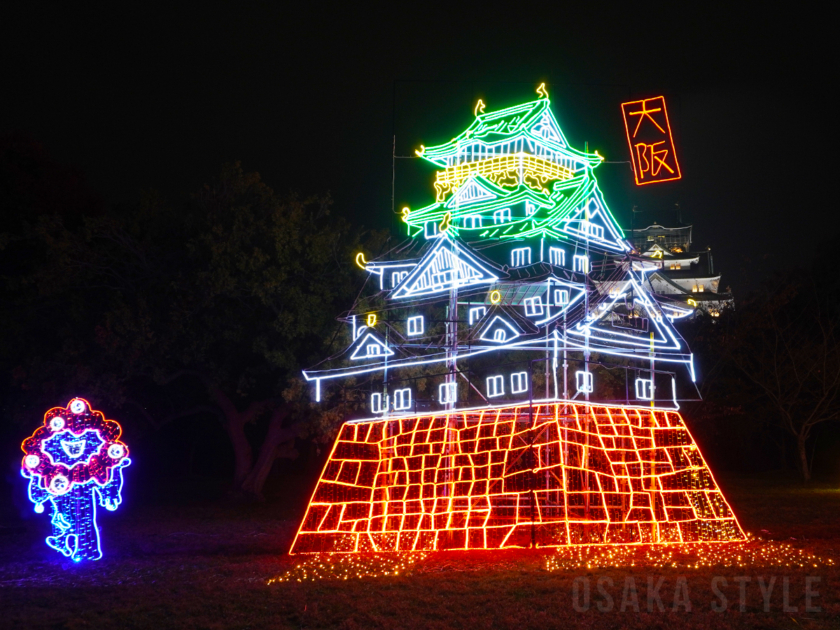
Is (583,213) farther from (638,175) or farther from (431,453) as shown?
(431,453)

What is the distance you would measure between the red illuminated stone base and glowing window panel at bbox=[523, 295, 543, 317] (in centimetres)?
124

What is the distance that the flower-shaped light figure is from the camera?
9.64m

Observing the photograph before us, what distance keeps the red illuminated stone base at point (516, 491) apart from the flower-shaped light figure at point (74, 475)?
241 cm

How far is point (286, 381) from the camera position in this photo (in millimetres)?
17281

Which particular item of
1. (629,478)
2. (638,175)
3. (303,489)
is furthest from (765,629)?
Answer: (303,489)

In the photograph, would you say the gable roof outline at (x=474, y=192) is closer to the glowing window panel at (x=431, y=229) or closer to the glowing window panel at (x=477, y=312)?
the glowing window panel at (x=431, y=229)

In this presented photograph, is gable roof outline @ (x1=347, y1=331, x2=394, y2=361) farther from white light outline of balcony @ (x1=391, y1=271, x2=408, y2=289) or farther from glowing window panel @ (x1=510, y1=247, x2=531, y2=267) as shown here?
glowing window panel @ (x1=510, y1=247, x2=531, y2=267)

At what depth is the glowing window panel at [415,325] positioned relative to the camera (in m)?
11.2

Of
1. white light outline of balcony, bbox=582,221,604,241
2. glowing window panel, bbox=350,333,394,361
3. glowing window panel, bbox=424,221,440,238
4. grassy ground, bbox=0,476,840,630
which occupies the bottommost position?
grassy ground, bbox=0,476,840,630

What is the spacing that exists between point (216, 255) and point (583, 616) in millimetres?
11477

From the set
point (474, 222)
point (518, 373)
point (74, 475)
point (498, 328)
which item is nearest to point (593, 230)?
point (474, 222)

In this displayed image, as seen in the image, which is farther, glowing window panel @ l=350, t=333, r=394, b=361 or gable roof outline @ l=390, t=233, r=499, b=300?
glowing window panel @ l=350, t=333, r=394, b=361


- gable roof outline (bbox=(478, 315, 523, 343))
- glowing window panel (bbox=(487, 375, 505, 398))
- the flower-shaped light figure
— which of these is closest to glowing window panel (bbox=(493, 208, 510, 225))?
gable roof outline (bbox=(478, 315, 523, 343))

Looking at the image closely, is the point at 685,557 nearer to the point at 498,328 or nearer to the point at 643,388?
the point at 643,388
